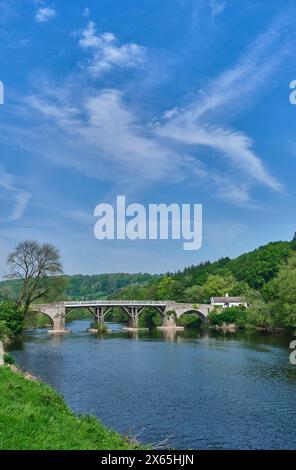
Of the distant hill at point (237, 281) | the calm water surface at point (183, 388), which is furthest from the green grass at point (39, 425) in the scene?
the distant hill at point (237, 281)

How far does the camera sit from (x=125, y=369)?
3888cm

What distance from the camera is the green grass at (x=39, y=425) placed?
1120cm

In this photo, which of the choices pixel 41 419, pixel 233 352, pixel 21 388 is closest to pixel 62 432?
pixel 41 419

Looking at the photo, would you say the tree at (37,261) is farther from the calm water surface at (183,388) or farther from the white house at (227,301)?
the white house at (227,301)

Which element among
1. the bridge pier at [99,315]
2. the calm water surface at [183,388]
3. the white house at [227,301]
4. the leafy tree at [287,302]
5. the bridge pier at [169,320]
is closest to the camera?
the calm water surface at [183,388]

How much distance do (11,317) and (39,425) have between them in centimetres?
4532

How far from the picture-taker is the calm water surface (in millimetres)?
21859

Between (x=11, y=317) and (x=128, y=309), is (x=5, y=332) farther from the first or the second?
(x=128, y=309)

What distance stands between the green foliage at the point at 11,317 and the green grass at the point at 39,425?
38.5m

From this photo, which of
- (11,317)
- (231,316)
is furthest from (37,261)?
(231,316)

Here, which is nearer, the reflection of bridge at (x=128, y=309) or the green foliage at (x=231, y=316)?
the reflection of bridge at (x=128, y=309)

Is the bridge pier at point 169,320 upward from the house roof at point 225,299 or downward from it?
downward
